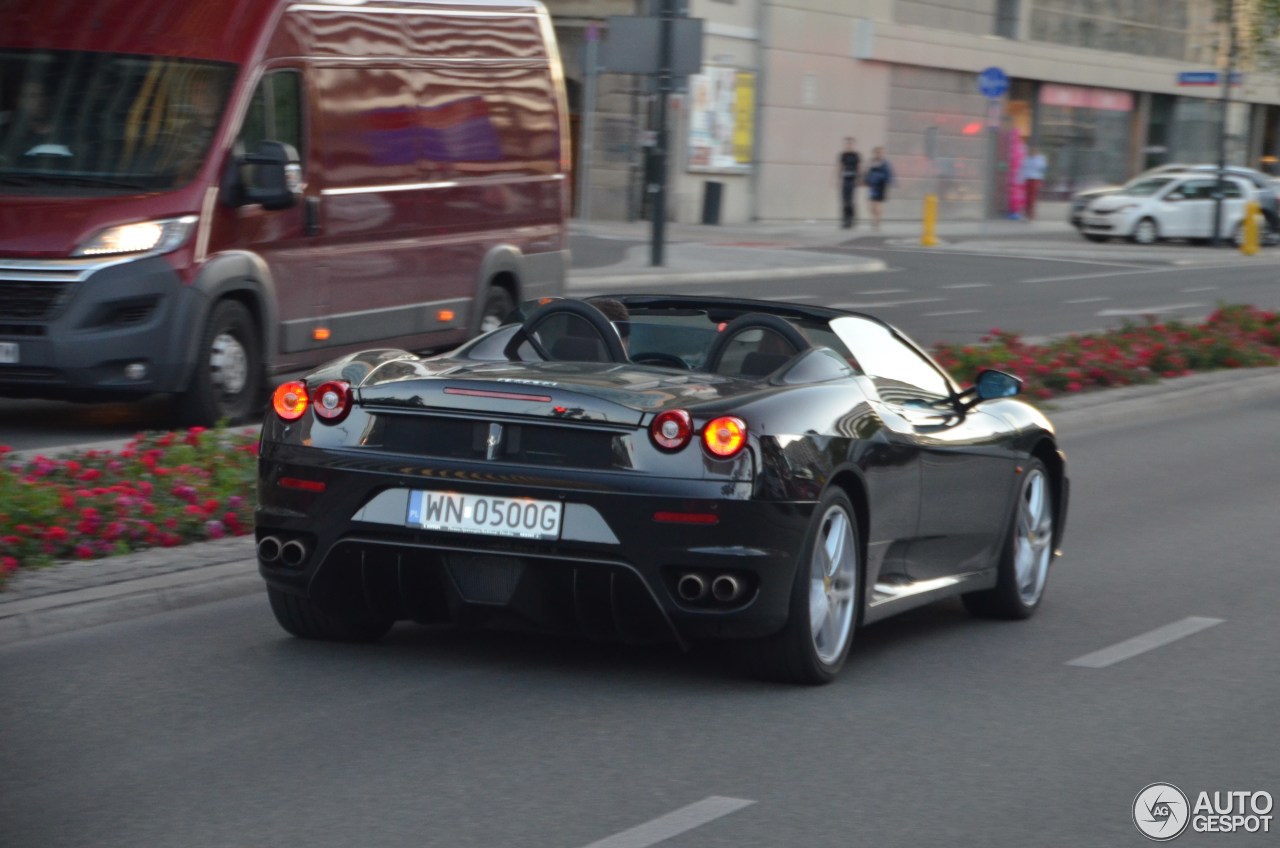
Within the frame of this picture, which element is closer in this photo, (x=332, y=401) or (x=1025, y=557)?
(x=332, y=401)

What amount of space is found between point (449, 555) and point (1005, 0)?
52740mm

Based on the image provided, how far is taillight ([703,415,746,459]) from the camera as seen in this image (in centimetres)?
615

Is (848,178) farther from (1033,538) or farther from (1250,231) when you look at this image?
(1033,538)

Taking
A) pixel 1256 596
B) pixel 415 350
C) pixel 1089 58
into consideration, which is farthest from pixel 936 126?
pixel 1256 596

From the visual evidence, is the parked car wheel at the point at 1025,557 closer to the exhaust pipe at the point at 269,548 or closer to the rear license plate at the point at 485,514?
the rear license plate at the point at 485,514

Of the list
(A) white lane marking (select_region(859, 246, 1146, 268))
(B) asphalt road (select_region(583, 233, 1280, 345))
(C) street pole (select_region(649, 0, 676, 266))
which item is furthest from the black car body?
(A) white lane marking (select_region(859, 246, 1146, 268))

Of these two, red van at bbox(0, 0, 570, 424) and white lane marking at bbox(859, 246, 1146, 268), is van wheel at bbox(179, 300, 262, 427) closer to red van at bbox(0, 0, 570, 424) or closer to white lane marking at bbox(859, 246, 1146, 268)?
red van at bbox(0, 0, 570, 424)

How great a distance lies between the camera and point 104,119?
1246 cm

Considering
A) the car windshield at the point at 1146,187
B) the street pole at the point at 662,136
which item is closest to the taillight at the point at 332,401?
the street pole at the point at 662,136

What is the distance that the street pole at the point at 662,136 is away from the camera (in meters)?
28.0

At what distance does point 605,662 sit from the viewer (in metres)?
6.90

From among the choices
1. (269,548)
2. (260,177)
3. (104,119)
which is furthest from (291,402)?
(104,119)

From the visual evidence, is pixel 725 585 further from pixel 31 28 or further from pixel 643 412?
pixel 31 28

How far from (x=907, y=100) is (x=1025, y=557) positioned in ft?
148
